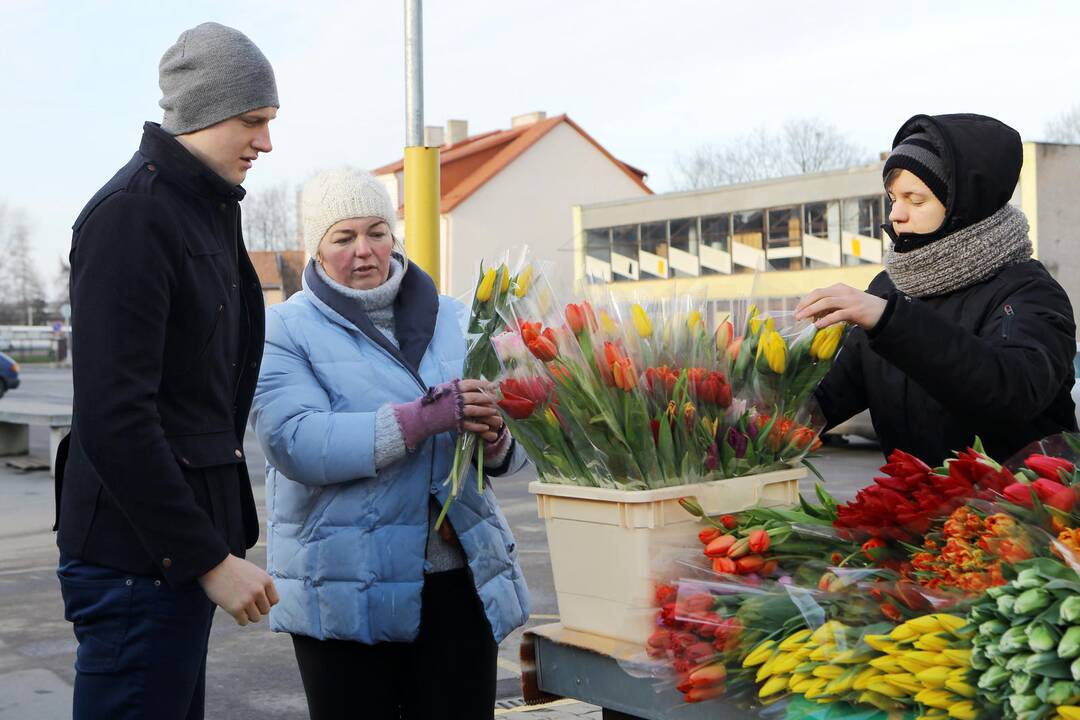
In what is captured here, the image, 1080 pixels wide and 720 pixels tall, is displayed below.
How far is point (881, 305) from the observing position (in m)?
2.22

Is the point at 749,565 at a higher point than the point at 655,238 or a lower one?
lower

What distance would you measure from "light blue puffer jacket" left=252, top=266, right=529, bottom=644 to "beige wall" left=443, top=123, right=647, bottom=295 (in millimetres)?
40146

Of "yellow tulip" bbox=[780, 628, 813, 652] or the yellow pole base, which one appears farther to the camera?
the yellow pole base

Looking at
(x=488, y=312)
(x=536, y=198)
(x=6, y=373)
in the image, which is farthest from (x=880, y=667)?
(x=536, y=198)

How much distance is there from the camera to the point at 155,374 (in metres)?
2.21

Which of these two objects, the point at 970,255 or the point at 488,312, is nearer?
the point at 970,255

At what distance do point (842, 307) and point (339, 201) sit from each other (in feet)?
4.57

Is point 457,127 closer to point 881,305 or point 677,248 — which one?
point 677,248

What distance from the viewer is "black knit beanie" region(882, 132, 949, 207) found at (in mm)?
2498

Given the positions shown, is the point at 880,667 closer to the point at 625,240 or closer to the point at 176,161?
the point at 176,161

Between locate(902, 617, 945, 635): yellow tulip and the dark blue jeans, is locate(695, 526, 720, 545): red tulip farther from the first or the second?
the dark blue jeans

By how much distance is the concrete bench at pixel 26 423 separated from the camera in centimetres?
1297

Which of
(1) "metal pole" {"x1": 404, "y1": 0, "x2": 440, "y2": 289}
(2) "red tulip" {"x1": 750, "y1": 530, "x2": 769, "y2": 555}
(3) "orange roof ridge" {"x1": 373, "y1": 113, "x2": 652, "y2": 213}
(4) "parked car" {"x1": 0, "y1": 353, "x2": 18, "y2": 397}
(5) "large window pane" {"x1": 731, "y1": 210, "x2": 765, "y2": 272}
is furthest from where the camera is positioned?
(3) "orange roof ridge" {"x1": 373, "y1": 113, "x2": 652, "y2": 213}

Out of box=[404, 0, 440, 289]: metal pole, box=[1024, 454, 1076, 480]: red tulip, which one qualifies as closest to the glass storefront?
box=[404, 0, 440, 289]: metal pole
